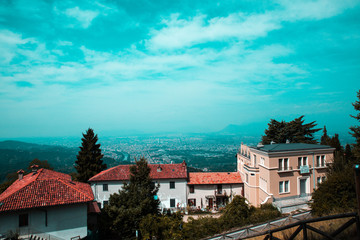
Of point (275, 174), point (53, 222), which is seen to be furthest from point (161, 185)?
point (53, 222)

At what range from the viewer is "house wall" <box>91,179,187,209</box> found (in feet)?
107

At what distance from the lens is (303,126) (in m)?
43.2

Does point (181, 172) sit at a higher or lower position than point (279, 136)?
lower

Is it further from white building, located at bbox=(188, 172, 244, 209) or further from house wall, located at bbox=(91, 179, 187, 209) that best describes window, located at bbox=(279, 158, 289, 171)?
house wall, located at bbox=(91, 179, 187, 209)

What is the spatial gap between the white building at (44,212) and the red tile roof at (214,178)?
679 inches

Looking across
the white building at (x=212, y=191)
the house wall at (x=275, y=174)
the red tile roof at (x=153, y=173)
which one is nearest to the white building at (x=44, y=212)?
the red tile roof at (x=153, y=173)

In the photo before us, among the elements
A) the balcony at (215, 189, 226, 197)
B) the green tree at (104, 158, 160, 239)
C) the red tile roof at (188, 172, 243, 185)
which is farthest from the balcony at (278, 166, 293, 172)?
the green tree at (104, 158, 160, 239)

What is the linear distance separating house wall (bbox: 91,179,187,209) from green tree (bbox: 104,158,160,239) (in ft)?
37.0

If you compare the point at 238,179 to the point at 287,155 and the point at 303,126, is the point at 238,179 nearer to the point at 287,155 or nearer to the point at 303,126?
the point at 287,155

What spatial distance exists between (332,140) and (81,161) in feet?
132

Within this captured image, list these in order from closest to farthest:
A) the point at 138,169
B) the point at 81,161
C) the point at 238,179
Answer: the point at 138,169
the point at 238,179
the point at 81,161

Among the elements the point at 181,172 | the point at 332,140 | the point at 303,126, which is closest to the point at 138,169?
the point at 181,172

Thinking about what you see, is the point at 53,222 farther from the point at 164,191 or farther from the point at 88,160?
the point at 88,160

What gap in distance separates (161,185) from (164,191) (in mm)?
980
